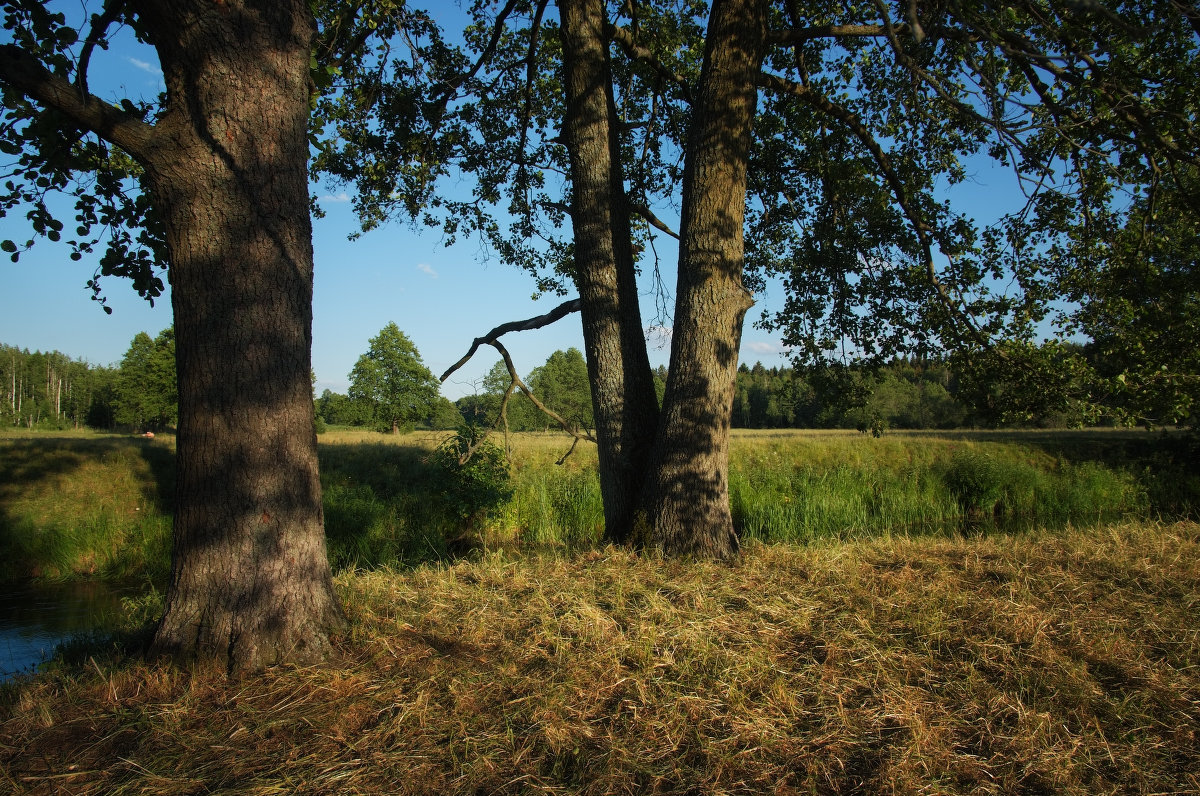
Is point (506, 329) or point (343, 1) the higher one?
point (343, 1)

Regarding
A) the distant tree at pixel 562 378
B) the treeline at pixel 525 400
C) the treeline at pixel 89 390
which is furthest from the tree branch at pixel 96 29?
the distant tree at pixel 562 378

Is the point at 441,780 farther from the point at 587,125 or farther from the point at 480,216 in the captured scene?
the point at 480,216

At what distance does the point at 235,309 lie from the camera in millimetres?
3279

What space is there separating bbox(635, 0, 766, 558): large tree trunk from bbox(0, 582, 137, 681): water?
20.5 feet

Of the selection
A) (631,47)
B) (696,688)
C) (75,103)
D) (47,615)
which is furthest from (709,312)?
(47,615)

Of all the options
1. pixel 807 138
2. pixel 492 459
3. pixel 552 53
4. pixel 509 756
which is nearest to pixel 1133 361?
pixel 807 138

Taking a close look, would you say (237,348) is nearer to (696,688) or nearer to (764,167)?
(696,688)

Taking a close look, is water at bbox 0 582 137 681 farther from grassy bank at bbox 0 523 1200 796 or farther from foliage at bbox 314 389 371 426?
foliage at bbox 314 389 371 426

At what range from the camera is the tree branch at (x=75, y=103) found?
301 centimetres

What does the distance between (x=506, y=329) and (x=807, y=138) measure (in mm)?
Answer: 5067

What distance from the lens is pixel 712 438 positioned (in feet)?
16.8

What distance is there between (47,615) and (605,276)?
9.77 meters

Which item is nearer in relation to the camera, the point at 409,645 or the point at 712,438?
the point at 409,645

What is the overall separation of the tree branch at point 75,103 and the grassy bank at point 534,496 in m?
7.40
